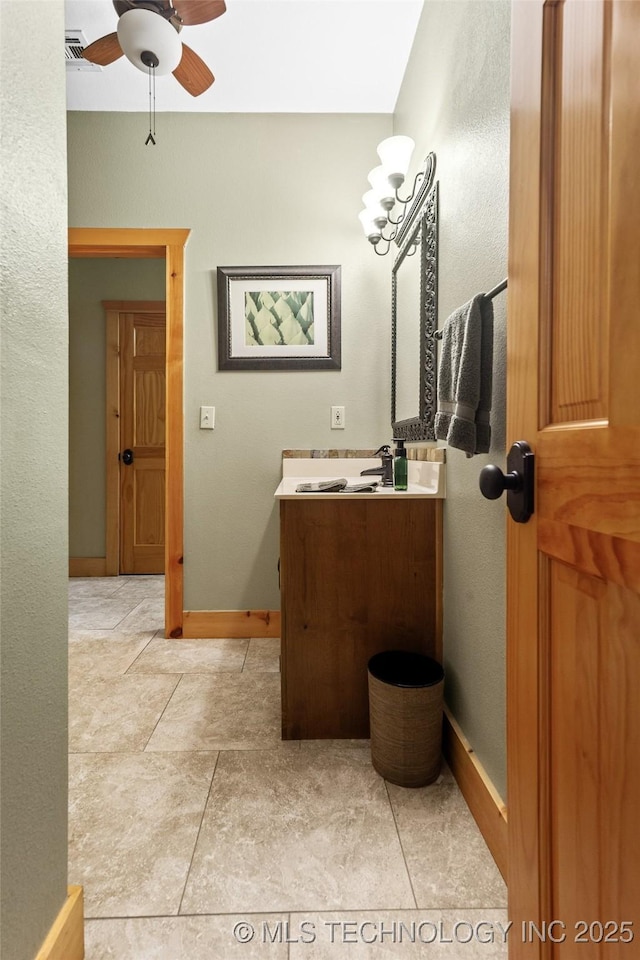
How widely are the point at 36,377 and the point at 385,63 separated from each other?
235cm

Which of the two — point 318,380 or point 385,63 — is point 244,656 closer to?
point 318,380

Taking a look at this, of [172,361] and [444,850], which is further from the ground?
[172,361]

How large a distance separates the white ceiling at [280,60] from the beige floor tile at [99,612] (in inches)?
108

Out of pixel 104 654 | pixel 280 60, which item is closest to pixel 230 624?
pixel 104 654

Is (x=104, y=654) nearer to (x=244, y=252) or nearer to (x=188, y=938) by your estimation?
(x=188, y=938)

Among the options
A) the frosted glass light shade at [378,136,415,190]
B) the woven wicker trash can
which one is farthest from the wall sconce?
the woven wicker trash can

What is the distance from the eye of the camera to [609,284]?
0.47 metres

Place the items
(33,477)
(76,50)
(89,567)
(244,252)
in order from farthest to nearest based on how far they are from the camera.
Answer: (89,567), (244,252), (76,50), (33,477)

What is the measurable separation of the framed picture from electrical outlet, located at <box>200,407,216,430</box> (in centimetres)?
23

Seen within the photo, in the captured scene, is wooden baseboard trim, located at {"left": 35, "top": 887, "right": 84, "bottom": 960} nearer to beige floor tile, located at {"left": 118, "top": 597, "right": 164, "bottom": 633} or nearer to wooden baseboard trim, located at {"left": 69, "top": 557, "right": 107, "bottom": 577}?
beige floor tile, located at {"left": 118, "top": 597, "right": 164, "bottom": 633}

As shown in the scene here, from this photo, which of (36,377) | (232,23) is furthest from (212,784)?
(232,23)

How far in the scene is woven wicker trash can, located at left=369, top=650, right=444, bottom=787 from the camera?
1338 millimetres

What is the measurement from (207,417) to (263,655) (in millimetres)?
1239

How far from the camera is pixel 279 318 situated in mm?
2510
